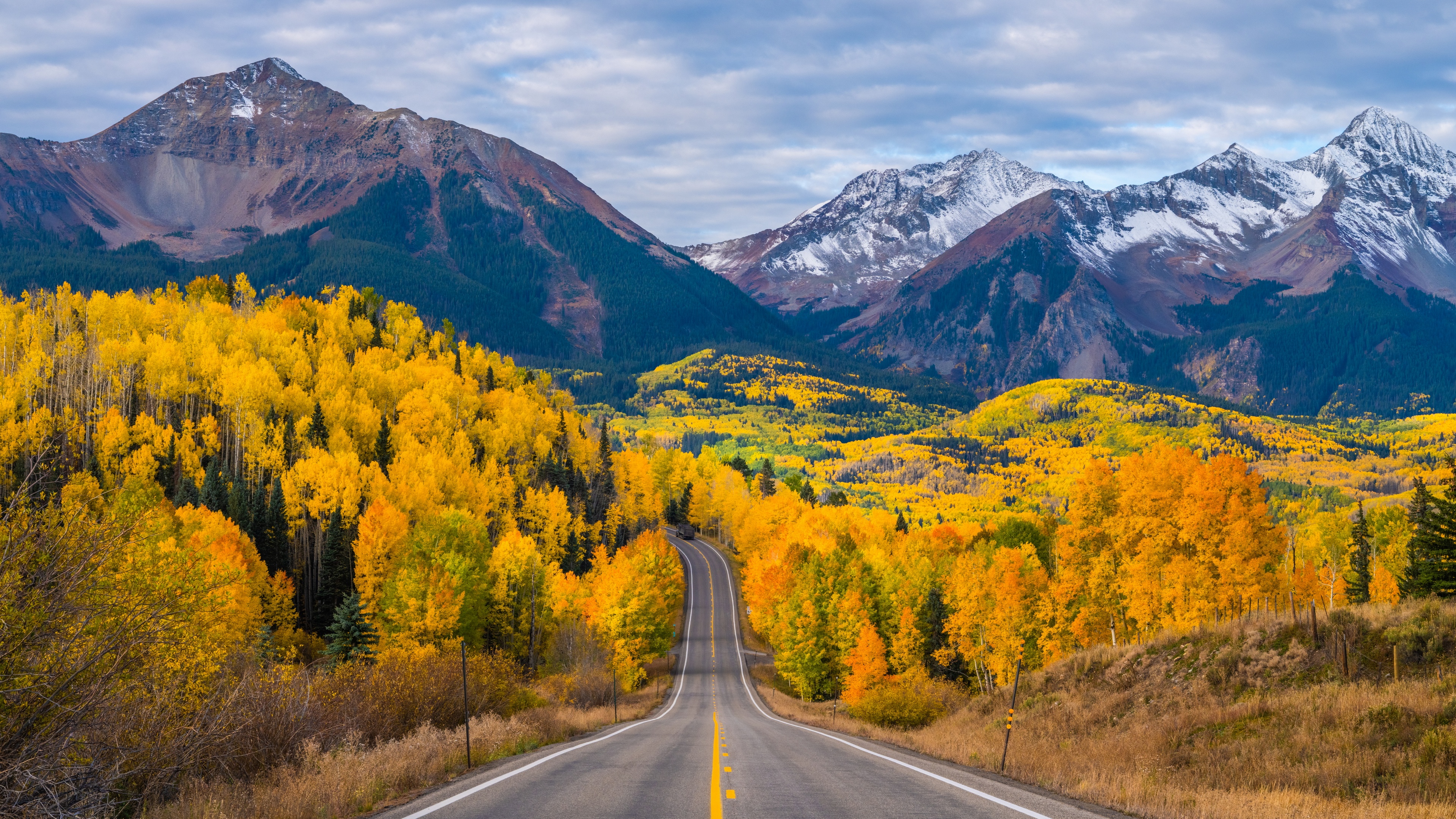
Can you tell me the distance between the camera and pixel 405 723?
27.0 meters

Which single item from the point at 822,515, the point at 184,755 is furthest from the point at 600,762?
the point at 822,515

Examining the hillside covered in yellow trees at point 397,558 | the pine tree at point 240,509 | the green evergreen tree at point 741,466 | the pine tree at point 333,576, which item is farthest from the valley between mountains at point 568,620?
the green evergreen tree at point 741,466

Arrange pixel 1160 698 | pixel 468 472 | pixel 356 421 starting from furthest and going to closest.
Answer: pixel 356 421 < pixel 468 472 < pixel 1160 698

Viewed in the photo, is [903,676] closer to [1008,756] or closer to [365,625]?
[365,625]

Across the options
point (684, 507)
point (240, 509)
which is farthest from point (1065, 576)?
point (684, 507)

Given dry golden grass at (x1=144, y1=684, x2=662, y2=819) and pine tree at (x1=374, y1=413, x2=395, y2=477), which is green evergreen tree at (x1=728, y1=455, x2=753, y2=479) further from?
dry golden grass at (x1=144, y1=684, x2=662, y2=819)

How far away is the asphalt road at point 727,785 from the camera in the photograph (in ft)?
42.2

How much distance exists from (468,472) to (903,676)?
170 ft

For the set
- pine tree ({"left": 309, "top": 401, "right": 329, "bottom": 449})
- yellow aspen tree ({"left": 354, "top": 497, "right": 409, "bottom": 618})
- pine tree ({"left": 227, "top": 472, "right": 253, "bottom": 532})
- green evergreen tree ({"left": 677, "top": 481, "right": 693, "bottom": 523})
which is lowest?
green evergreen tree ({"left": 677, "top": 481, "right": 693, "bottom": 523})

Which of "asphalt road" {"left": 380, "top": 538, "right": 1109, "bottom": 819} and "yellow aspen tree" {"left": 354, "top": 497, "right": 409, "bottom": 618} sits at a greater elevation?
"asphalt road" {"left": 380, "top": 538, "right": 1109, "bottom": 819}

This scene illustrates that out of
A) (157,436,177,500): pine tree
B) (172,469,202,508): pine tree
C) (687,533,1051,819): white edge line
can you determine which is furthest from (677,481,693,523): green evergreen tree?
(172,469,202,508): pine tree

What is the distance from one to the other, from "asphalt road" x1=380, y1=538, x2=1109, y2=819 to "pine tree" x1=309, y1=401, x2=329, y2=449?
238 feet

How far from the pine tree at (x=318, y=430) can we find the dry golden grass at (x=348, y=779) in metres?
74.2

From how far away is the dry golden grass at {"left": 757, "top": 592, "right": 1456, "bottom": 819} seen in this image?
14.1m
